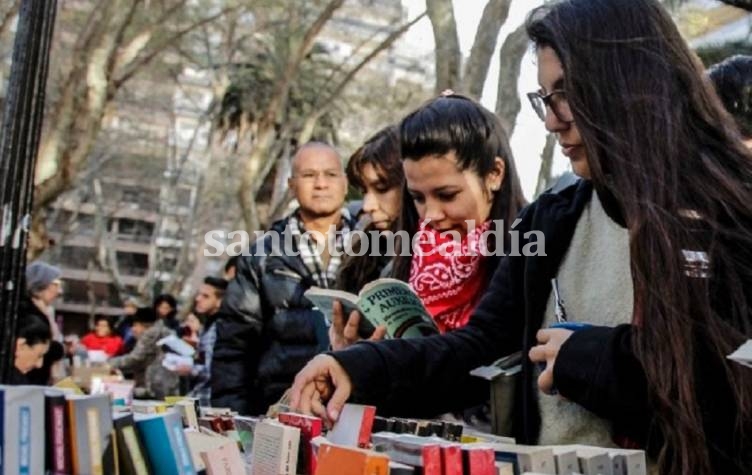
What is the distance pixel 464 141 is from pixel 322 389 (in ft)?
3.54

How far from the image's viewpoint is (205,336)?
9.34 metres

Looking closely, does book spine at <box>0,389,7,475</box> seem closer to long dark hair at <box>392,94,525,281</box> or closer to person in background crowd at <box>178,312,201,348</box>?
long dark hair at <box>392,94,525,281</box>

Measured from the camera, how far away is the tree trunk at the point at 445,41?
7672mm

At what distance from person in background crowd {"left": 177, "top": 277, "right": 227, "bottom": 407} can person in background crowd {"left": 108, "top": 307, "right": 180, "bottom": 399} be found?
0.25m

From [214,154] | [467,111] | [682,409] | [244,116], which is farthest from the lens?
[214,154]

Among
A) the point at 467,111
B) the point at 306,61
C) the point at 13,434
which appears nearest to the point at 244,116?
the point at 306,61

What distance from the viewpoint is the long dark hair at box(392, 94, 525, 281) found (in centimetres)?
308

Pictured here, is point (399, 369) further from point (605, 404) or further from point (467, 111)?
point (467, 111)

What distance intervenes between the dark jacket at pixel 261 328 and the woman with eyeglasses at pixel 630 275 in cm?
226

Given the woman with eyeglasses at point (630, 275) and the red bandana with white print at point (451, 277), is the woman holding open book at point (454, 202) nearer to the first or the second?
the red bandana with white print at point (451, 277)

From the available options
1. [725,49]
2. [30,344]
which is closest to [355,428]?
[30,344]

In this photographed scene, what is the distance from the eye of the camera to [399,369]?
93.5 inches

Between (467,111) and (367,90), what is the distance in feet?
66.3

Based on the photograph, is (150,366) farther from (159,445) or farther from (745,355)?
(745,355)
